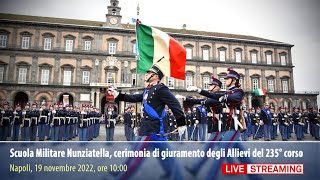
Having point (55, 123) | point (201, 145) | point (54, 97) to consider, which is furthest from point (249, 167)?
point (54, 97)

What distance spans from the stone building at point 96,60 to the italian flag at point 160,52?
2638cm

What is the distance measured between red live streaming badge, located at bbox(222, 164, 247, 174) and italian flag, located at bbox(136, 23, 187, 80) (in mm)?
2504

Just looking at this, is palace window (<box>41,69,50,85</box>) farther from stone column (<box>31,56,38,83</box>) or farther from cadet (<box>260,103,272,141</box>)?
cadet (<box>260,103,272,141</box>)

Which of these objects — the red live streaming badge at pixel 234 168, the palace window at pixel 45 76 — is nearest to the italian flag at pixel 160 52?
the red live streaming badge at pixel 234 168

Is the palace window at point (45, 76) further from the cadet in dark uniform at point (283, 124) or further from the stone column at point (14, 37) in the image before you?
the cadet in dark uniform at point (283, 124)

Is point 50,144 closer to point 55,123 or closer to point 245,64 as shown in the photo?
point 55,123

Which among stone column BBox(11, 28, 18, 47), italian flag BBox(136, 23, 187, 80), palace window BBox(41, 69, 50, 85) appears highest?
stone column BBox(11, 28, 18, 47)

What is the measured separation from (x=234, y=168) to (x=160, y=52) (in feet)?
11.9

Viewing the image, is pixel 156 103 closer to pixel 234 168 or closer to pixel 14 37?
pixel 234 168

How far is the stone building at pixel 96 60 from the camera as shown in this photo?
107 feet

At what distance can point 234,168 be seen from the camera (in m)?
4.64

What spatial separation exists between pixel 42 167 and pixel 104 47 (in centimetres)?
3222

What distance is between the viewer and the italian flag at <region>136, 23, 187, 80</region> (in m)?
6.32

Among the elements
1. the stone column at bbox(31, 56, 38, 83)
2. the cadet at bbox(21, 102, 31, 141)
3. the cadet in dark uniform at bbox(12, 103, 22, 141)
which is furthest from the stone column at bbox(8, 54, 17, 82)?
the cadet at bbox(21, 102, 31, 141)
